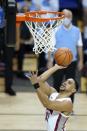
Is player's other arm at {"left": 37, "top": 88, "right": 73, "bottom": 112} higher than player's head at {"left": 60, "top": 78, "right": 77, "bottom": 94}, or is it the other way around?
player's head at {"left": 60, "top": 78, "right": 77, "bottom": 94}

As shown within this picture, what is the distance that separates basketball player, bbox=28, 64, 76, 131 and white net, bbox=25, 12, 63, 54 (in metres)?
1.13

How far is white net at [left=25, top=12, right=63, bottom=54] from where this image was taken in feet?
29.7

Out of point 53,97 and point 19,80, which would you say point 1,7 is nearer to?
point 53,97

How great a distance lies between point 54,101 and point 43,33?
1.67 m

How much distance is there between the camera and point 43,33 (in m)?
9.16

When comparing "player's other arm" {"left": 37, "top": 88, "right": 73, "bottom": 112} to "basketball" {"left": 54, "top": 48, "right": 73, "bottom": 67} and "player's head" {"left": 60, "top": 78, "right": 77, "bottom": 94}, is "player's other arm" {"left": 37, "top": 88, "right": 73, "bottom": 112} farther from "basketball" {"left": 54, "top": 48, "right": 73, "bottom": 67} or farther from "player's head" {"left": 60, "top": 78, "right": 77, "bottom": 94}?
"basketball" {"left": 54, "top": 48, "right": 73, "bottom": 67}

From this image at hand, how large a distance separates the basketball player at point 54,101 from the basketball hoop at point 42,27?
1.14 m

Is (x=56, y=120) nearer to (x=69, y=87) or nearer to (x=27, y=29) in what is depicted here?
(x=69, y=87)

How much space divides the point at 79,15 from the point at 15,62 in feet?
9.27

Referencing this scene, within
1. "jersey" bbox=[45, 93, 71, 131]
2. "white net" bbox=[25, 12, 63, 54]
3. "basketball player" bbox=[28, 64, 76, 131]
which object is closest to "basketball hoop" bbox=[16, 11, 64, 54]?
"white net" bbox=[25, 12, 63, 54]

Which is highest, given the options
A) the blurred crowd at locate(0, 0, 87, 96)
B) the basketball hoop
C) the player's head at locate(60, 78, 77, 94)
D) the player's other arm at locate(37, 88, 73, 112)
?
the basketball hoop

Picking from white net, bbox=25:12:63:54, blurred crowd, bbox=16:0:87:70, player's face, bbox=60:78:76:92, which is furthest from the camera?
blurred crowd, bbox=16:0:87:70

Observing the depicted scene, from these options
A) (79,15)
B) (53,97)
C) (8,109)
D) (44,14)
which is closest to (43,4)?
(79,15)

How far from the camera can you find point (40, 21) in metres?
8.90
